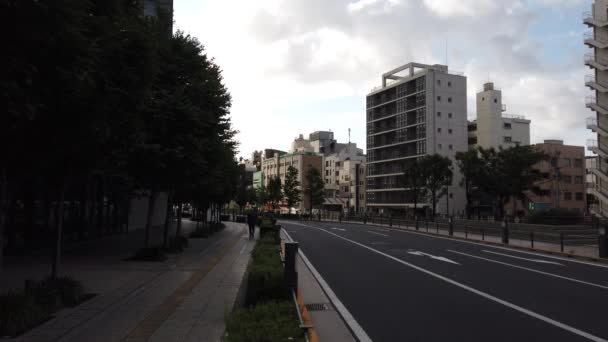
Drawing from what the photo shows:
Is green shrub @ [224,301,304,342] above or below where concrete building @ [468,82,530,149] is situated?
below

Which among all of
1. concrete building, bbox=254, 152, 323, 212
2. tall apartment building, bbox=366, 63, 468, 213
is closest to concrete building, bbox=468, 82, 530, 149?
tall apartment building, bbox=366, 63, 468, 213

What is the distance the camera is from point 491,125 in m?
85.8

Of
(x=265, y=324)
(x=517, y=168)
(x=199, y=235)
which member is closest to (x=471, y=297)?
(x=265, y=324)

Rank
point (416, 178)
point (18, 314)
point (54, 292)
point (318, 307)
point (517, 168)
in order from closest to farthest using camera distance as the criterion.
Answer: point (18, 314), point (54, 292), point (318, 307), point (517, 168), point (416, 178)

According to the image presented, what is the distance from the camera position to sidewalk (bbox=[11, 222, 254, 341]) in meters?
7.16

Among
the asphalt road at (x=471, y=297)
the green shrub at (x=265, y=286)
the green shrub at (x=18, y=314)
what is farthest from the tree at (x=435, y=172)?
the green shrub at (x=18, y=314)

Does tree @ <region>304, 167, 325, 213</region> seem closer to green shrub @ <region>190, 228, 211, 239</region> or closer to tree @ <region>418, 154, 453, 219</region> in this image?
tree @ <region>418, 154, 453, 219</region>

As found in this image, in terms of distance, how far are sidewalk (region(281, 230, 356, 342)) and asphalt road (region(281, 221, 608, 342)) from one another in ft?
1.23

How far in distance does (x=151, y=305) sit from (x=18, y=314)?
2.47m

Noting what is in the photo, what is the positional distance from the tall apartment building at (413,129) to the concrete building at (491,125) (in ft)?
18.8

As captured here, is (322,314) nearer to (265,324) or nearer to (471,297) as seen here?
(265,324)

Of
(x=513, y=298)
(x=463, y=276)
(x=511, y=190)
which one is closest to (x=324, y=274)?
(x=463, y=276)

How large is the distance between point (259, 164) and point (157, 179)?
523 ft

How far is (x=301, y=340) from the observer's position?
623 centimetres
